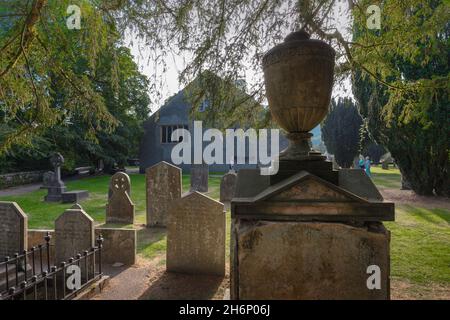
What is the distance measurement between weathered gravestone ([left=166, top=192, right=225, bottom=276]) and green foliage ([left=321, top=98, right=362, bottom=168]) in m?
25.9

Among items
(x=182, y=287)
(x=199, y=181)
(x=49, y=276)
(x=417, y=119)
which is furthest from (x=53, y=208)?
(x=417, y=119)

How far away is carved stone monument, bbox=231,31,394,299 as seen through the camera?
234 cm

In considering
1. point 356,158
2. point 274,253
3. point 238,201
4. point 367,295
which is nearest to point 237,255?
point 274,253

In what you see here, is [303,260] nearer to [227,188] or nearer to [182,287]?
[182,287]

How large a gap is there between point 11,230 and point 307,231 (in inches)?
208

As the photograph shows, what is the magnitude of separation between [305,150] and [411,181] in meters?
13.9

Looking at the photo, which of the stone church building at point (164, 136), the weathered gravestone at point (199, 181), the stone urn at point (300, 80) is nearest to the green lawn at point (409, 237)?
the weathered gravestone at point (199, 181)

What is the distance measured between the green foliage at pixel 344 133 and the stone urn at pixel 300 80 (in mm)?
27740

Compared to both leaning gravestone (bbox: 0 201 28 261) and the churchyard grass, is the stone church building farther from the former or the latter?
leaning gravestone (bbox: 0 201 28 261)

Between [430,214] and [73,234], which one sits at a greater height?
[73,234]

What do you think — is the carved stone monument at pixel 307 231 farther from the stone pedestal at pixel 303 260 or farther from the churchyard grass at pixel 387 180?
the churchyard grass at pixel 387 180

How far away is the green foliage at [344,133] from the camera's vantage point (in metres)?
28.7

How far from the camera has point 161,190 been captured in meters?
9.06
